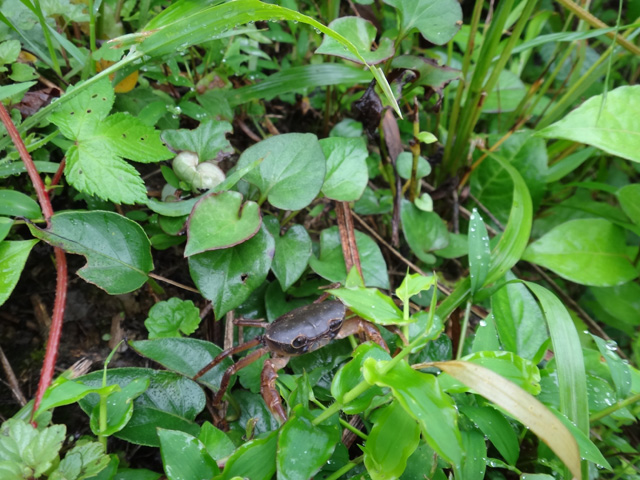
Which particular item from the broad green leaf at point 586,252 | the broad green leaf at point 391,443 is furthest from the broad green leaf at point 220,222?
the broad green leaf at point 586,252

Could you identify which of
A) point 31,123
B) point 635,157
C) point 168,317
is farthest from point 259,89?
point 635,157

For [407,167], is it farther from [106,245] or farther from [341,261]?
[106,245]

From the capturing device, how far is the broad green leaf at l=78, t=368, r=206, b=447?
84cm

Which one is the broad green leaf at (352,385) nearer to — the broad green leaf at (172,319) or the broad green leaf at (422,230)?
the broad green leaf at (172,319)

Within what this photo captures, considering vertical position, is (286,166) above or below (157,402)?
above

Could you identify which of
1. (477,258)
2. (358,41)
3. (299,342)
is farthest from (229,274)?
(358,41)

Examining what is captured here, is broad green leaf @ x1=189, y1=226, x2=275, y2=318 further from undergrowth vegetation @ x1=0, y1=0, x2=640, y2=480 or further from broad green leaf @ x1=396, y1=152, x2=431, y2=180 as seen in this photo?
broad green leaf @ x1=396, y1=152, x2=431, y2=180

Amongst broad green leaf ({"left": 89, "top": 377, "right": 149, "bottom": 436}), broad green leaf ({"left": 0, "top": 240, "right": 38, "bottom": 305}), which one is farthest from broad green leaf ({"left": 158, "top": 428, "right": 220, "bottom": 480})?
broad green leaf ({"left": 0, "top": 240, "right": 38, "bottom": 305})

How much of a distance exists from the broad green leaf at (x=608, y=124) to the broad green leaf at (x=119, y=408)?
1046 millimetres

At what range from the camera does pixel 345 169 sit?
3.70 feet

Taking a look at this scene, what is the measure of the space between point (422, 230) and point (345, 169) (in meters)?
0.33

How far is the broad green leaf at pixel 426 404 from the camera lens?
54 cm

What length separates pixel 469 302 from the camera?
3.53 ft

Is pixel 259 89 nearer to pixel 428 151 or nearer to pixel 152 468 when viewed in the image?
pixel 428 151
